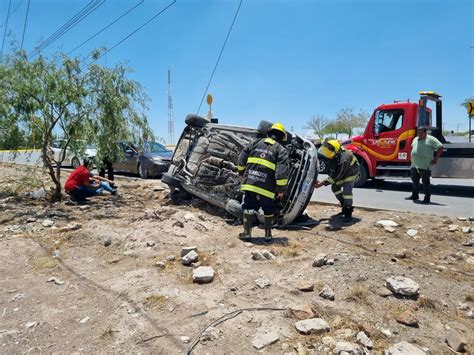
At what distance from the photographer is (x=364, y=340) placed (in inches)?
110

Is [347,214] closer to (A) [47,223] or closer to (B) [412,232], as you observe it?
(B) [412,232]

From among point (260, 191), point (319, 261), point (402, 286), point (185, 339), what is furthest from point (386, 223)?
point (185, 339)

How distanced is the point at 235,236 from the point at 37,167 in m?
5.88

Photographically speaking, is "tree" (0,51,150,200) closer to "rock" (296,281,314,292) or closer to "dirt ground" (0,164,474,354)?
"dirt ground" (0,164,474,354)

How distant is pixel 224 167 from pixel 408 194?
4955 mm

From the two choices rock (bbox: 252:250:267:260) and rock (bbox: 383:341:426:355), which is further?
rock (bbox: 252:250:267:260)

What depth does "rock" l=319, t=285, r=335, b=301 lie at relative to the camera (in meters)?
3.44

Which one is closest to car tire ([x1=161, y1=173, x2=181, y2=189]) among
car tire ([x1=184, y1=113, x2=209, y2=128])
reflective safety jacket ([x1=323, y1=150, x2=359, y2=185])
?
car tire ([x1=184, y1=113, x2=209, y2=128])

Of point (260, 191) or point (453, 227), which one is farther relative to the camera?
point (453, 227)

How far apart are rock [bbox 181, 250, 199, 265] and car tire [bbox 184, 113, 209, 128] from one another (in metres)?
3.87

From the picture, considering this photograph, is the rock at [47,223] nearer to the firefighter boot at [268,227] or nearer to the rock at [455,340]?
the firefighter boot at [268,227]

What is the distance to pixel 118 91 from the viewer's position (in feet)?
27.1

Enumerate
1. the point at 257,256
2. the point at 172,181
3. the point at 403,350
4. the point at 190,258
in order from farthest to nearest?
the point at 172,181, the point at 257,256, the point at 190,258, the point at 403,350

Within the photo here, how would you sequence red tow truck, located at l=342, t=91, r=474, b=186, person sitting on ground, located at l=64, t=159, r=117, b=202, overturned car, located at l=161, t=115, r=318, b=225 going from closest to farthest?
overturned car, located at l=161, t=115, r=318, b=225 < person sitting on ground, located at l=64, t=159, r=117, b=202 < red tow truck, located at l=342, t=91, r=474, b=186
